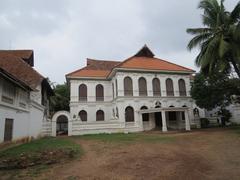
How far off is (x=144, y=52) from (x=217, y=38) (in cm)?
1272

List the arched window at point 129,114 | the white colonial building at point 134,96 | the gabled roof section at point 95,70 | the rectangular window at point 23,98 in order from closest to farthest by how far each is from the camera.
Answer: the rectangular window at point 23,98, the white colonial building at point 134,96, the arched window at point 129,114, the gabled roof section at point 95,70

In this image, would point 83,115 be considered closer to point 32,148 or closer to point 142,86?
point 142,86

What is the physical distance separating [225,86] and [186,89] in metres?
7.22

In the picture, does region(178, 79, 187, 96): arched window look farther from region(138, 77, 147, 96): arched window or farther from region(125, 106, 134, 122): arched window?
region(125, 106, 134, 122): arched window

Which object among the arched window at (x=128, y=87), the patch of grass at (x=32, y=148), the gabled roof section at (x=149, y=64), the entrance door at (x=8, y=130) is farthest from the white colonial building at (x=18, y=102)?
the gabled roof section at (x=149, y=64)

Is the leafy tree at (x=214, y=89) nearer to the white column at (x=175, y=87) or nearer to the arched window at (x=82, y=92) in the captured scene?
the white column at (x=175, y=87)

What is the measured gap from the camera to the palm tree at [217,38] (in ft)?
50.0

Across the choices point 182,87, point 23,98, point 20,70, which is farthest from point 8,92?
point 182,87

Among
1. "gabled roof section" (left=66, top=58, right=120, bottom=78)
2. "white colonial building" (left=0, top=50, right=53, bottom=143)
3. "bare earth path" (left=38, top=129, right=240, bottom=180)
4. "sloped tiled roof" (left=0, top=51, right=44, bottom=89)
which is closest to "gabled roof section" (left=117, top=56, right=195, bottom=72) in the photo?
"gabled roof section" (left=66, top=58, right=120, bottom=78)

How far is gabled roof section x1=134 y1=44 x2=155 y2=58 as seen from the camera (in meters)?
27.2

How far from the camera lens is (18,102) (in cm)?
1167

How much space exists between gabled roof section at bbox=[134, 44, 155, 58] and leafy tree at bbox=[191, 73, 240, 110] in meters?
9.16

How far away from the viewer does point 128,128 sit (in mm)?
21500

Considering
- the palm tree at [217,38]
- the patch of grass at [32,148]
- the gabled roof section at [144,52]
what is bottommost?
the patch of grass at [32,148]
